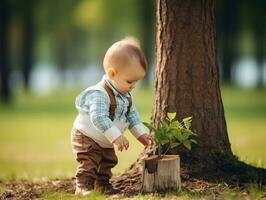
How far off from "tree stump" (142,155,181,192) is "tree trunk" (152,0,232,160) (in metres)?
0.71

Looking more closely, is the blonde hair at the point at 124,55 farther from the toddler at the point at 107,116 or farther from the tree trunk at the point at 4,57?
the tree trunk at the point at 4,57

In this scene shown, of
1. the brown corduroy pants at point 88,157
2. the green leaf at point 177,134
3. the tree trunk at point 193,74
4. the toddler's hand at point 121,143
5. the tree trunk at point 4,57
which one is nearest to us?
the toddler's hand at point 121,143

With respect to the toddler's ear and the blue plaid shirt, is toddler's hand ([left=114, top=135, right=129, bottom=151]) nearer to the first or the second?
the blue plaid shirt

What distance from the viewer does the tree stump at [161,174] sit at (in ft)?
20.4

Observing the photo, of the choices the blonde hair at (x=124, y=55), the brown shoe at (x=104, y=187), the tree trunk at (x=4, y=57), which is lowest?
the brown shoe at (x=104, y=187)

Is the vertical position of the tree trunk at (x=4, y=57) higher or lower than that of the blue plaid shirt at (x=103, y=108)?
higher

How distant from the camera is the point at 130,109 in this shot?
665 cm

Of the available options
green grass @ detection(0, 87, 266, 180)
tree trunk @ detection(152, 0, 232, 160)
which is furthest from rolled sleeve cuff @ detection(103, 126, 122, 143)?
green grass @ detection(0, 87, 266, 180)

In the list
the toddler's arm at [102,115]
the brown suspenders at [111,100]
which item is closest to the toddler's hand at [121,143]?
the toddler's arm at [102,115]

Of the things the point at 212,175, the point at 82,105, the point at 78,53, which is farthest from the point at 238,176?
the point at 78,53

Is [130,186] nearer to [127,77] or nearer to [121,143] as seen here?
[121,143]

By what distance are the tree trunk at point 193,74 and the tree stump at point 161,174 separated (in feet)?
2.32

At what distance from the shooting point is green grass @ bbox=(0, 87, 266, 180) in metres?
11.4

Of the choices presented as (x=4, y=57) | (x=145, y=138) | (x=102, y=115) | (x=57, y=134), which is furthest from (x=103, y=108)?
(x=4, y=57)
